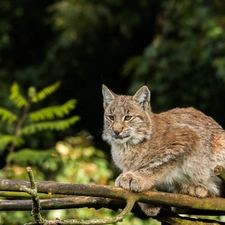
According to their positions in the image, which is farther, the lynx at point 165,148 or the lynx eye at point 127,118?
the lynx eye at point 127,118

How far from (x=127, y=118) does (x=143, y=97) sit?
26cm

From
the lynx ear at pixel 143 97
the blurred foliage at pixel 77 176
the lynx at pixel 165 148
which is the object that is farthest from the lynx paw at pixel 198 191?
the blurred foliage at pixel 77 176

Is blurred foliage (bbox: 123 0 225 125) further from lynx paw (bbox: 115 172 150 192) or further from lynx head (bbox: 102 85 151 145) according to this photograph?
lynx paw (bbox: 115 172 150 192)

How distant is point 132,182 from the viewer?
15.0 feet

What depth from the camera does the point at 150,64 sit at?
35.6 ft

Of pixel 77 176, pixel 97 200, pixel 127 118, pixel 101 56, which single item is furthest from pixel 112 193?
pixel 101 56

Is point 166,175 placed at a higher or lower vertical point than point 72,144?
lower

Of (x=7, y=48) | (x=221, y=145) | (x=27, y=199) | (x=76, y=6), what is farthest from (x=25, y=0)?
(x=27, y=199)

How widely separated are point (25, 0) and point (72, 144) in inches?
159

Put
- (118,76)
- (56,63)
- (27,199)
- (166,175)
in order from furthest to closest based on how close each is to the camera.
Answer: (118,76)
(56,63)
(166,175)
(27,199)

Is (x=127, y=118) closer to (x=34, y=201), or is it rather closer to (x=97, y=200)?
(x=97, y=200)

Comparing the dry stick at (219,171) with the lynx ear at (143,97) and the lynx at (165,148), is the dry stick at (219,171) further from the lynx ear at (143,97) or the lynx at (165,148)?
the lynx ear at (143,97)

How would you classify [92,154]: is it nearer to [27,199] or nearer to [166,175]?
[166,175]

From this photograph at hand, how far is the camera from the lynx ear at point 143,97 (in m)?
5.64
